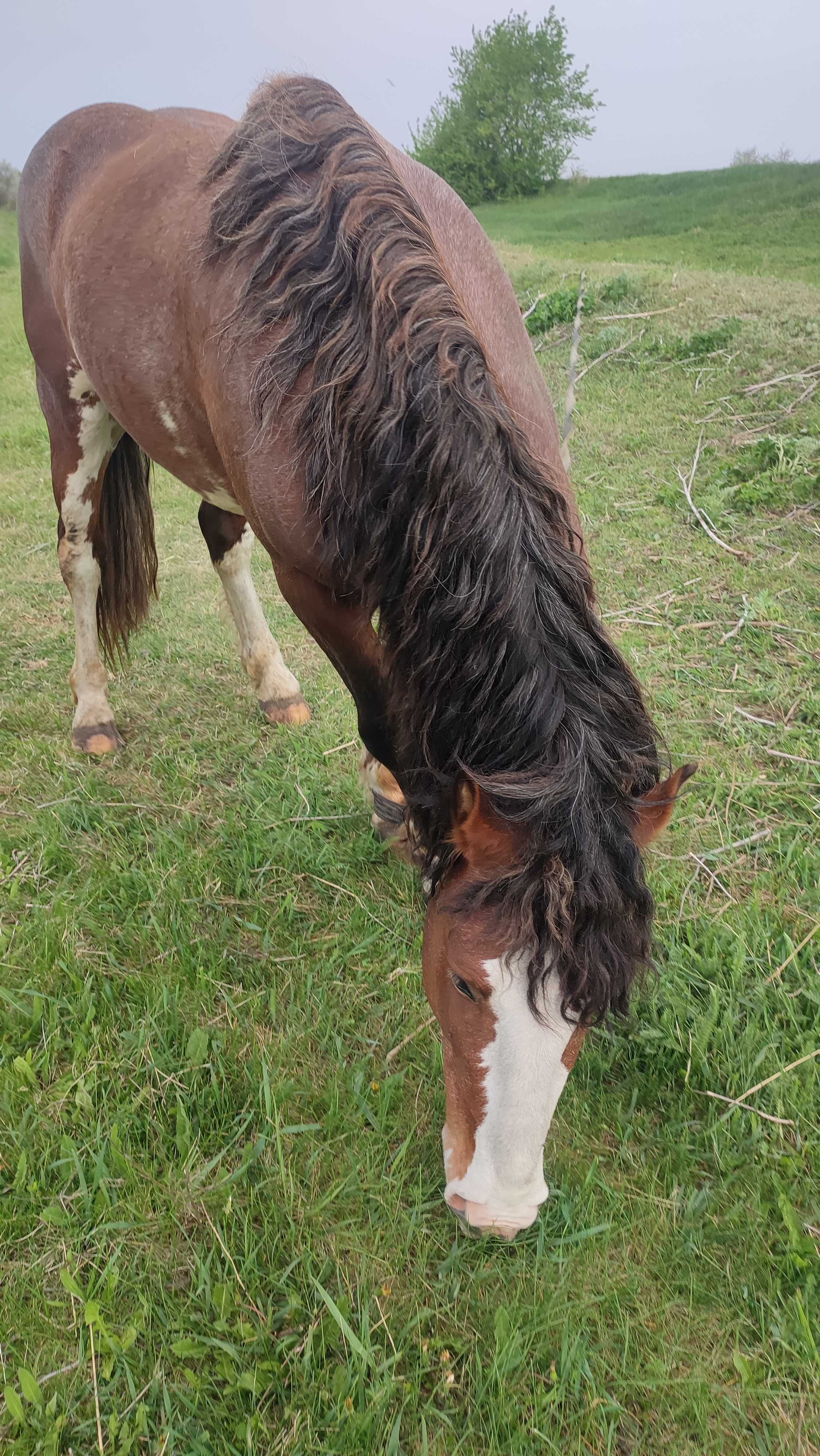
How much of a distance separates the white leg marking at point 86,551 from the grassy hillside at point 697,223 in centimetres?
909

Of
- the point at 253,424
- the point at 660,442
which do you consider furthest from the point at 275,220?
the point at 660,442

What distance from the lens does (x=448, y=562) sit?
1427mm

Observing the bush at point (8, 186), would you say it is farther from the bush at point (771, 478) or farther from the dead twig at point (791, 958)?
the dead twig at point (791, 958)

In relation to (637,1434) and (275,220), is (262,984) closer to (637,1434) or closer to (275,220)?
(637,1434)

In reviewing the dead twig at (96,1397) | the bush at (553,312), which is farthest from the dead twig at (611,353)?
the dead twig at (96,1397)

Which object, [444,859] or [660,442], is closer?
[444,859]

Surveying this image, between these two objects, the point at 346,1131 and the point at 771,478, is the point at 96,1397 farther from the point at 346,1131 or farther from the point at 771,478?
the point at 771,478

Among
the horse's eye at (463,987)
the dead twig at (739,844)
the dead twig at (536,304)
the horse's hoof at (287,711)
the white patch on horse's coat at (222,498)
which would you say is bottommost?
the dead twig at (739,844)

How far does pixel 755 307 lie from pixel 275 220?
6.83 meters

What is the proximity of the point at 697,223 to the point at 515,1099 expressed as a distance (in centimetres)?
1734

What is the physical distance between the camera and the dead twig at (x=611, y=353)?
715 centimetres

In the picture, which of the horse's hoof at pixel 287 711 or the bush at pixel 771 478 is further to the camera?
the bush at pixel 771 478

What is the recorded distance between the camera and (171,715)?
11.5 ft

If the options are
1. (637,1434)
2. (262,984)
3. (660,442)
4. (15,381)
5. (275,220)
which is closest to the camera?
(637,1434)
